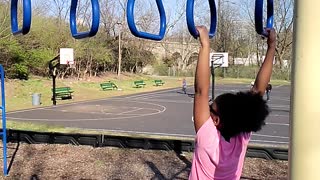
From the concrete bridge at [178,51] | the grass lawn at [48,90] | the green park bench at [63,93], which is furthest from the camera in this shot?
the concrete bridge at [178,51]

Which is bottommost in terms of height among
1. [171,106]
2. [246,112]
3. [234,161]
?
[171,106]

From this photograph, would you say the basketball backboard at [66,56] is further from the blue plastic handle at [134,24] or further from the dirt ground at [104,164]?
the blue plastic handle at [134,24]

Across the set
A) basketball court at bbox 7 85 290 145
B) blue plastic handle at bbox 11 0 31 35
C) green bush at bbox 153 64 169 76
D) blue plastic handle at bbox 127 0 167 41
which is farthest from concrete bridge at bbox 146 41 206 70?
blue plastic handle at bbox 127 0 167 41

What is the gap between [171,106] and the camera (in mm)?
21141

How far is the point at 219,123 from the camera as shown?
6.19 feet

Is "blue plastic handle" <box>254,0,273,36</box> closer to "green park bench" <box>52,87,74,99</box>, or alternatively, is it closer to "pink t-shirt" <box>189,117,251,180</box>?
"pink t-shirt" <box>189,117,251,180</box>

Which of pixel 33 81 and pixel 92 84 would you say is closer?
pixel 33 81

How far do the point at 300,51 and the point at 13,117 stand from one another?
1537 centimetres

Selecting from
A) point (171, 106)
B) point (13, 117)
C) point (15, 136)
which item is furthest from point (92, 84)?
point (15, 136)

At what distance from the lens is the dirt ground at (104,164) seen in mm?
6273

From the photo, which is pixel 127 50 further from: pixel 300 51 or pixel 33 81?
pixel 300 51

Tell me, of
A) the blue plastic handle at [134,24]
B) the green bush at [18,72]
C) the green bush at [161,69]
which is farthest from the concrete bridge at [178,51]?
the blue plastic handle at [134,24]

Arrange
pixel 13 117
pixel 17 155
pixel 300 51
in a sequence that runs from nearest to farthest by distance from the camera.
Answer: pixel 300 51
pixel 17 155
pixel 13 117

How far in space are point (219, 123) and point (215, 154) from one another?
0.14 meters
